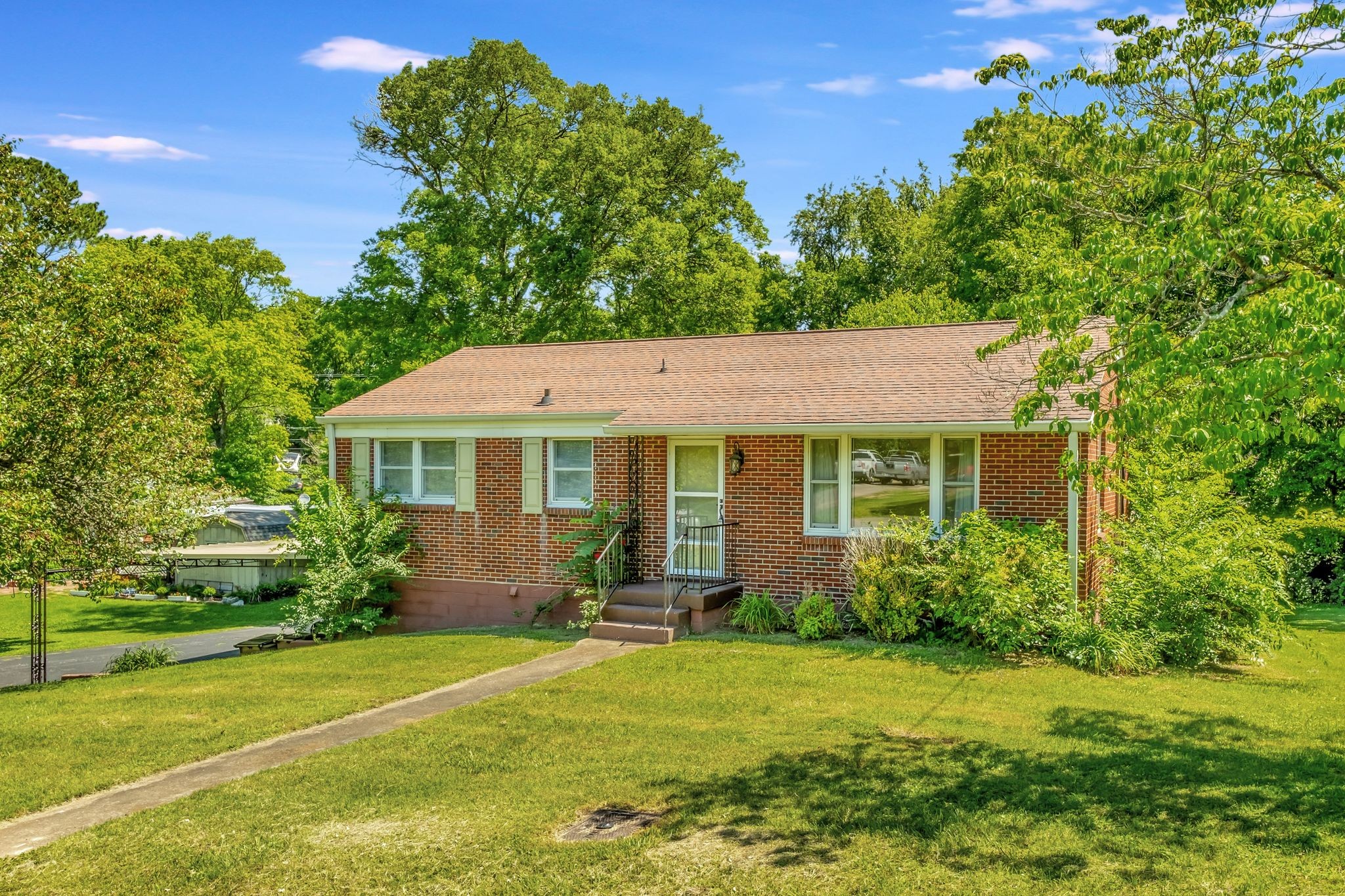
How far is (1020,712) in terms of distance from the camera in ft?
30.0

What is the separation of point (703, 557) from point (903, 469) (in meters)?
3.35

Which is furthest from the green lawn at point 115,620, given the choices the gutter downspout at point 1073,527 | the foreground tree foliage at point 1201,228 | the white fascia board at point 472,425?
the foreground tree foliage at point 1201,228

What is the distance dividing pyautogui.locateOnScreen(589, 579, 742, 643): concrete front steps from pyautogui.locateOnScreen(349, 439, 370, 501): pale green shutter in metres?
5.67

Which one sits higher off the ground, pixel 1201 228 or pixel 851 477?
pixel 1201 228

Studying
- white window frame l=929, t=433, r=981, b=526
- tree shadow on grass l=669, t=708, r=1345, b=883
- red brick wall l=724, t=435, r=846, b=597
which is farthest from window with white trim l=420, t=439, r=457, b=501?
tree shadow on grass l=669, t=708, r=1345, b=883

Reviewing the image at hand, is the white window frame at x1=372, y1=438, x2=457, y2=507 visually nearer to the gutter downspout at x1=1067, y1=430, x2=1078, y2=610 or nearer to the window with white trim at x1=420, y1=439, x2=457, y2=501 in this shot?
the window with white trim at x1=420, y1=439, x2=457, y2=501

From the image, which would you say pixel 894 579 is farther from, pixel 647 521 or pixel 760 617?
pixel 647 521

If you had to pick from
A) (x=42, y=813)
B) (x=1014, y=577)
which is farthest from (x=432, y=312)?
(x=42, y=813)

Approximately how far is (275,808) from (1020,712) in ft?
21.6

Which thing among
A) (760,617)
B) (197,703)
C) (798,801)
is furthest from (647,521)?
(798,801)

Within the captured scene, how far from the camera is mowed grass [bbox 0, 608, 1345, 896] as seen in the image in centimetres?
554

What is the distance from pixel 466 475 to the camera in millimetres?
16672

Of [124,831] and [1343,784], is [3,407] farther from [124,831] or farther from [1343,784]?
[1343,784]

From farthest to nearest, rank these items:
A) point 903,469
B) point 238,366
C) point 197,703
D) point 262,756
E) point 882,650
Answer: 1. point 238,366
2. point 903,469
3. point 882,650
4. point 197,703
5. point 262,756
